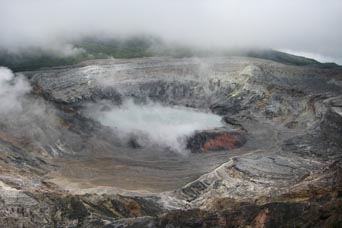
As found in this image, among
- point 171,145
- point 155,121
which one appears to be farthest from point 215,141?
point 155,121

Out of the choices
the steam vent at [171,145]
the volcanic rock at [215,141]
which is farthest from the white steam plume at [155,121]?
the volcanic rock at [215,141]

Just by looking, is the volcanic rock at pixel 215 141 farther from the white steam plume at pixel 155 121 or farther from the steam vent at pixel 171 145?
the white steam plume at pixel 155 121

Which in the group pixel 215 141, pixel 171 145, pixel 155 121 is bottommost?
pixel 171 145

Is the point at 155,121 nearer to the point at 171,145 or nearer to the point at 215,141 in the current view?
the point at 171,145

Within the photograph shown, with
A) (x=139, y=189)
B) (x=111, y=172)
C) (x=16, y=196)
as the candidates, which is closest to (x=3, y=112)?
(x=111, y=172)

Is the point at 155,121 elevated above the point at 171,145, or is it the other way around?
the point at 155,121

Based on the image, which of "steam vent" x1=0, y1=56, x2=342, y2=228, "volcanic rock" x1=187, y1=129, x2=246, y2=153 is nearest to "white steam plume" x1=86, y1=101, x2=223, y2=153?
"steam vent" x1=0, y1=56, x2=342, y2=228

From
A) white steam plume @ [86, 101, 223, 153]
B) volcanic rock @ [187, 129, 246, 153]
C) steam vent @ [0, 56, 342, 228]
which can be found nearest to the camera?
steam vent @ [0, 56, 342, 228]

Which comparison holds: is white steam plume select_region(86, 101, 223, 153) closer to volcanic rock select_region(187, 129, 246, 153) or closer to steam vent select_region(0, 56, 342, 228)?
steam vent select_region(0, 56, 342, 228)

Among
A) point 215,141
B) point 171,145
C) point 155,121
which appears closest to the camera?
point 171,145
